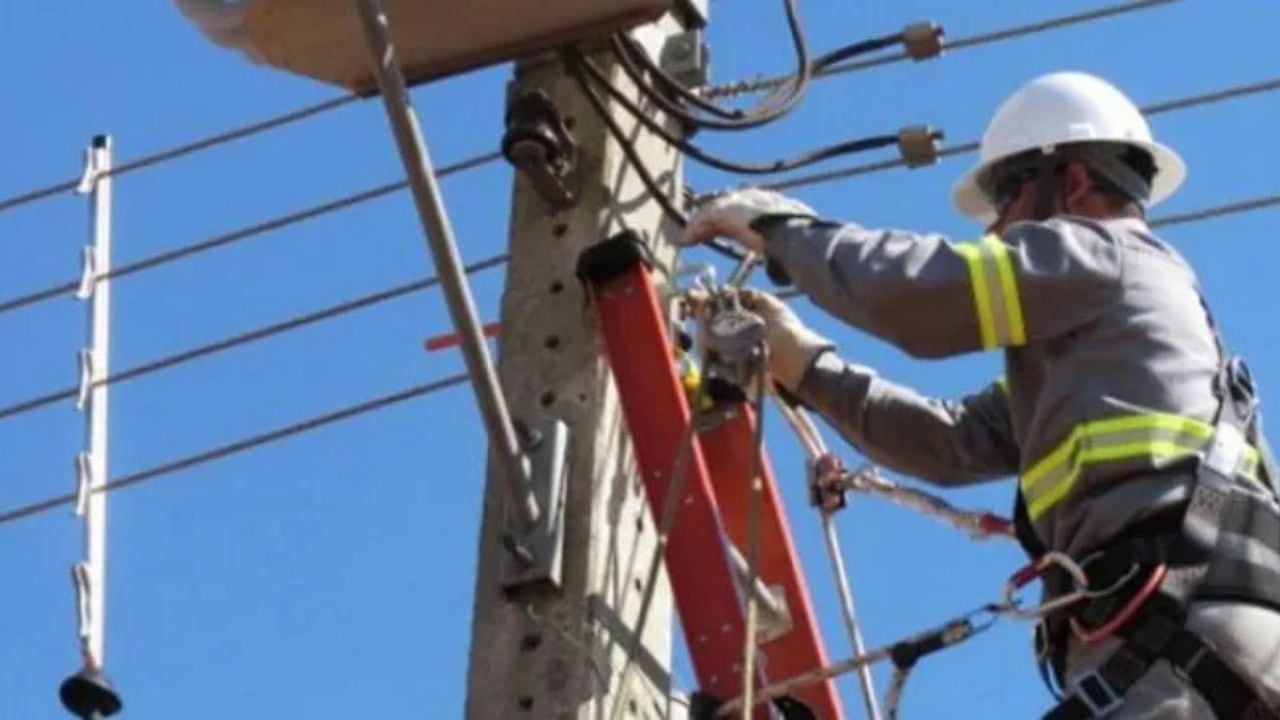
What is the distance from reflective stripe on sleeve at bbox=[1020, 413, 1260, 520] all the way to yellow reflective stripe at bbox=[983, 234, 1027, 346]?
19 centimetres

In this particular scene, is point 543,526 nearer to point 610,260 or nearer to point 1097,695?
point 610,260

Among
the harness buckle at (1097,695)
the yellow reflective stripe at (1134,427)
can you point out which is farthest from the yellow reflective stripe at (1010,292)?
the harness buckle at (1097,695)

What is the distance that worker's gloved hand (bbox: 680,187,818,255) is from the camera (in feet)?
18.6

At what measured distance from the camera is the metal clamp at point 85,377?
7496mm

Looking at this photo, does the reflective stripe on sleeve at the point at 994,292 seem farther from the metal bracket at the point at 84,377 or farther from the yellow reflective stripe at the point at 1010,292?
the metal bracket at the point at 84,377

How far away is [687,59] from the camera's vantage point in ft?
21.2

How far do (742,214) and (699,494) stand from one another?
1.55 feet

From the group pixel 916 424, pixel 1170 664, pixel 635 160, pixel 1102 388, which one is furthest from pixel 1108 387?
pixel 635 160

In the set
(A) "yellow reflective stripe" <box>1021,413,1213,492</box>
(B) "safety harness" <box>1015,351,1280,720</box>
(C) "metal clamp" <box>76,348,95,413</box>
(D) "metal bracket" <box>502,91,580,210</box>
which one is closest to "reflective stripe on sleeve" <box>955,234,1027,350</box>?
(A) "yellow reflective stripe" <box>1021,413,1213,492</box>

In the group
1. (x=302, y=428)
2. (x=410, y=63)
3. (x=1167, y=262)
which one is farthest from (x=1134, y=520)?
(x=302, y=428)

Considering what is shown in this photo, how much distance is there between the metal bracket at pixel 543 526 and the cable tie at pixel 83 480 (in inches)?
63.3

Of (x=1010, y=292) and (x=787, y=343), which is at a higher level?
(x=787, y=343)

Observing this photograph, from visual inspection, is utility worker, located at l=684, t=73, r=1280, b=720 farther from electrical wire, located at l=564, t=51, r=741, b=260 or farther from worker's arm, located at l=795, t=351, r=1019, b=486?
worker's arm, located at l=795, t=351, r=1019, b=486

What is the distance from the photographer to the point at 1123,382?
5.32 metres
